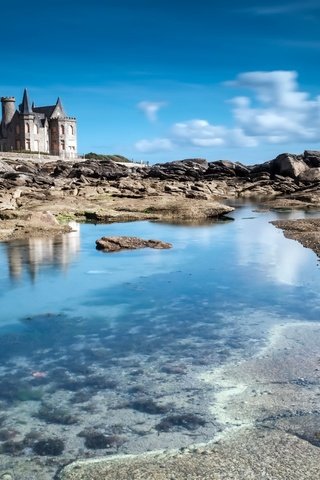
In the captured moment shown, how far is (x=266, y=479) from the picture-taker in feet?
14.6

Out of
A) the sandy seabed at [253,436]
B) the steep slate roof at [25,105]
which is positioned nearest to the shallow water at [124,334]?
the sandy seabed at [253,436]

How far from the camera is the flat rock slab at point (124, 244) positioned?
1717 centimetres

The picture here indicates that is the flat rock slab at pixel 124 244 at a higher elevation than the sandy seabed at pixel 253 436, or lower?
higher

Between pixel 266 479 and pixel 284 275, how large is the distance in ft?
29.6

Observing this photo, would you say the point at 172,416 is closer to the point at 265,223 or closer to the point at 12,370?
the point at 12,370

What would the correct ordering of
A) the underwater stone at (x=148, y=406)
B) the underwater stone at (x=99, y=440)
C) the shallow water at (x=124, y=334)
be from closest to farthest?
the underwater stone at (x=99, y=440) < the shallow water at (x=124, y=334) < the underwater stone at (x=148, y=406)

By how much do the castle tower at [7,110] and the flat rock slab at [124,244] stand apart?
101777mm

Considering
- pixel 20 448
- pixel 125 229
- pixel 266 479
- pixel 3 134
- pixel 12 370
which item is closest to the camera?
pixel 266 479

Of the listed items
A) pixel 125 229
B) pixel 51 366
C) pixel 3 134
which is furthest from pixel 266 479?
pixel 3 134

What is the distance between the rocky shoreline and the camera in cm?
2514

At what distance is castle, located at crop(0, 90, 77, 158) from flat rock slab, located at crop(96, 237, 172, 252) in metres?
92.9

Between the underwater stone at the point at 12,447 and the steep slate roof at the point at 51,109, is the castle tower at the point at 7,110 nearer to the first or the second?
the steep slate roof at the point at 51,109

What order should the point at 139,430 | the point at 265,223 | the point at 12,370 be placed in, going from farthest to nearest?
the point at 265,223
the point at 12,370
the point at 139,430

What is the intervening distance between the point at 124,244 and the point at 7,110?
10403 centimetres
